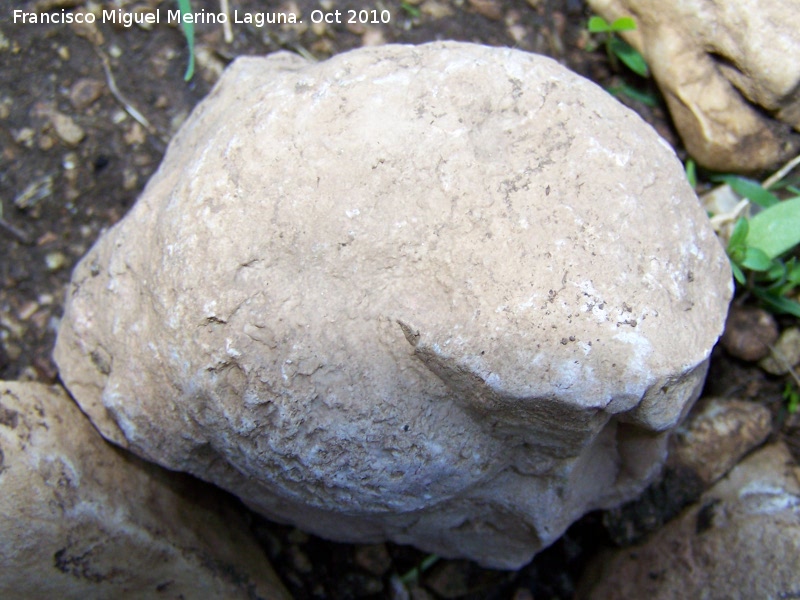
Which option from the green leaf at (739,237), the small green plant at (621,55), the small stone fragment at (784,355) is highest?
the small green plant at (621,55)

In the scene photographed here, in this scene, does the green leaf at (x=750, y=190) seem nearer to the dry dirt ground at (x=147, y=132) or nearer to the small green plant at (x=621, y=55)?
the dry dirt ground at (x=147, y=132)

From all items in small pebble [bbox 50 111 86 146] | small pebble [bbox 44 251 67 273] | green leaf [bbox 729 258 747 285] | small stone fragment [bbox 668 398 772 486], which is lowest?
small stone fragment [bbox 668 398 772 486]

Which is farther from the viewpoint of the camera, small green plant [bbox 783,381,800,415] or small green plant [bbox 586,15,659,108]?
small green plant [bbox 586,15,659,108]

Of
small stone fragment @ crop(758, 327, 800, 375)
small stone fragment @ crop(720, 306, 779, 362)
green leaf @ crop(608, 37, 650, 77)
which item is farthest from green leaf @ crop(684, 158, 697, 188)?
small stone fragment @ crop(758, 327, 800, 375)

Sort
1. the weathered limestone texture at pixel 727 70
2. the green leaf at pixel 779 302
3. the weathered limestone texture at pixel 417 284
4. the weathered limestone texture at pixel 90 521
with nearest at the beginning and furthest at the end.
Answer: the weathered limestone texture at pixel 417 284 → the weathered limestone texture at pixel 90 521 → the weathered limestone texture at pixel 727 70 → the green leaf at pixel 779 302

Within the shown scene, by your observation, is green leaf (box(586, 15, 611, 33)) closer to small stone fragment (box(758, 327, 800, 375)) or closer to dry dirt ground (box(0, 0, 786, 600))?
dry dirt ground (box(0, 0, 786, 600))

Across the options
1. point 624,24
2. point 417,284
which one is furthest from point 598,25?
point 417,284

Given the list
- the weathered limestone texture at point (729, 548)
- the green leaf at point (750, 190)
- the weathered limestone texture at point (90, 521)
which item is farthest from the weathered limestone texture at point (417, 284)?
the green leaf at point (750, 190)

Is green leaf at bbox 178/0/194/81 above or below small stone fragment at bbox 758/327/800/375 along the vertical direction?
above

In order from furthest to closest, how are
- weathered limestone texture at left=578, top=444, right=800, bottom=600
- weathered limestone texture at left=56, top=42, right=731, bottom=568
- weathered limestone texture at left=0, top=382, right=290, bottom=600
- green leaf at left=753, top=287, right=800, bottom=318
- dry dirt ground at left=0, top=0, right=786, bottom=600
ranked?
dry dirt ground at left=0, top=0, right=786, bottom=600 → green leaf at left=753, top=287, right=800, bottom=318 → weathered limestone texture at left=578, top=444, right=800, bottom=600 → weathered limestone texture at left=0, top=382, right=290, bottom=600 → weathered limestone texture at left=56, top=42, right=731, bottom=568
